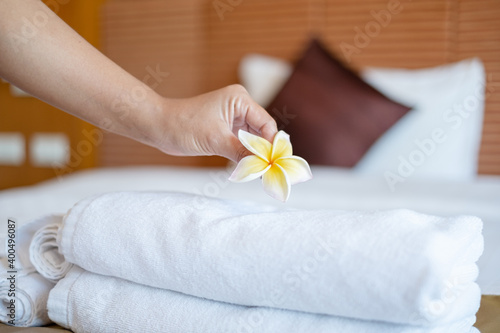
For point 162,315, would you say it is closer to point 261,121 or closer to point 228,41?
point 261,121

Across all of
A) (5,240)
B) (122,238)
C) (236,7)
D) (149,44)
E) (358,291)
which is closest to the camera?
(358,291)

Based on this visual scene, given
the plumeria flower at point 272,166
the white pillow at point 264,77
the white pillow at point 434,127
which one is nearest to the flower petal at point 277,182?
the plumeria flower at point 272,166

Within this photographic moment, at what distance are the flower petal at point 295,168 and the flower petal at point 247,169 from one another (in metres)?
0.03

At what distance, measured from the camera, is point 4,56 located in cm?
76

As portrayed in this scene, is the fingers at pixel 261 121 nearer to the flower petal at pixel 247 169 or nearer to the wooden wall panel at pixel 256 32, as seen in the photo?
the flower petal at pixel 247 169

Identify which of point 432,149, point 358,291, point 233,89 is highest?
point 233,89

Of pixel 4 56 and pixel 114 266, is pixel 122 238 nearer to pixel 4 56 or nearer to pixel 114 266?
pixel 114 266

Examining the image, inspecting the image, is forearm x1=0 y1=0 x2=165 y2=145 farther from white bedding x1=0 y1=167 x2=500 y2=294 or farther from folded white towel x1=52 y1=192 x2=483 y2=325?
white bedding x1=0 y1=167 x2=500 y2=294

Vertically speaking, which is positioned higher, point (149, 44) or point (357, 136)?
point (149, 44)

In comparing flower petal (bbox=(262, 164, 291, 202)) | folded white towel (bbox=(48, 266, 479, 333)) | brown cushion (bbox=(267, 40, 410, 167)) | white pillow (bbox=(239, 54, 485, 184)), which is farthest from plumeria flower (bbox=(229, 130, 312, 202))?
brown cushion (bbox=(267, 40, 410, 167))

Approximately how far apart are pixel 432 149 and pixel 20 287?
1.65 metres

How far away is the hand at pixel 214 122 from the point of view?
30.0 inches

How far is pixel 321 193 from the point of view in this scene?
158 centimetres

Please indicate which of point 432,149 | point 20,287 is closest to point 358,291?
point 20,287
